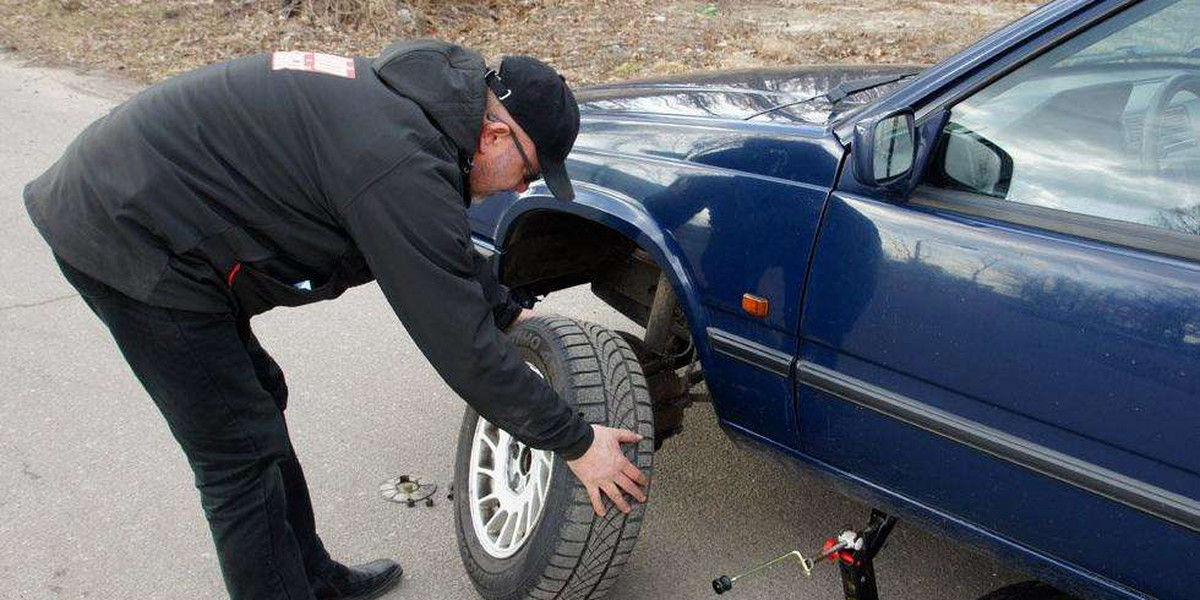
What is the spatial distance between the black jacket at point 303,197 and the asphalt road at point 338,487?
1113 mm

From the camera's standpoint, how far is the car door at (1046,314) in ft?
6.40

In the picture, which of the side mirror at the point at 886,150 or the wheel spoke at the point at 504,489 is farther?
the wheel spoke at the point at 504,489

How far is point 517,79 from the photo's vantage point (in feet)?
6.87

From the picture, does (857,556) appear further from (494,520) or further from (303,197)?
(303,197)

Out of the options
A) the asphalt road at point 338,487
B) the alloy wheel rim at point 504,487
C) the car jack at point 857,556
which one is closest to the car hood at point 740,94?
the alloy wheel rim at point 504,487

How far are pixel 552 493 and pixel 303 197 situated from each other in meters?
0.95

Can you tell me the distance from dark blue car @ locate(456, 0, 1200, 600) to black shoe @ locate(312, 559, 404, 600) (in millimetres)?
267

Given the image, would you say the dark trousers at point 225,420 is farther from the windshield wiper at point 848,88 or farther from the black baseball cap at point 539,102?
the windshield wiper at point 848,88

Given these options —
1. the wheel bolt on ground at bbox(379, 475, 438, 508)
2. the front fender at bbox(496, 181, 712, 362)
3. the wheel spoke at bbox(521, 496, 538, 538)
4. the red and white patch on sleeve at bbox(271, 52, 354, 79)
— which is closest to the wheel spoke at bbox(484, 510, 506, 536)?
the wheel spoke at bbox(521, 496, 538, 538)

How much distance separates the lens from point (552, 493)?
258cm

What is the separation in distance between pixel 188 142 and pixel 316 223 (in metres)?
0.30

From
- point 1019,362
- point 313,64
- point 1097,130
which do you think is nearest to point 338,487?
point 313,64

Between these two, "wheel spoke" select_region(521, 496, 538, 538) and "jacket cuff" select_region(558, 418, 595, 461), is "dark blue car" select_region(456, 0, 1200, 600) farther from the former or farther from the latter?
"jacket cuff" select_region(558, 418, 595, 461)

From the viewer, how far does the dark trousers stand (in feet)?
7.34
